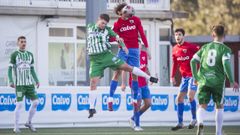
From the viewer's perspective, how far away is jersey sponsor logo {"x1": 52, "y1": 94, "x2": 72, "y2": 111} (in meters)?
24.4

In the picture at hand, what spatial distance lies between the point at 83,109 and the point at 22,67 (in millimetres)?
2298

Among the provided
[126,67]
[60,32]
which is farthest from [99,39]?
[60,32]

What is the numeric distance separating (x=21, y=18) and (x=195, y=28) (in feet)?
105

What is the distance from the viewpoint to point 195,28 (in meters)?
68.3

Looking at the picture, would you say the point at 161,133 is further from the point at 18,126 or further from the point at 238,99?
the point at 238,99

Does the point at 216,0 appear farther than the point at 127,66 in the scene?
Yes

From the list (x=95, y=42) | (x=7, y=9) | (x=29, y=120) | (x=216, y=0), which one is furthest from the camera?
(x=216, y=0)

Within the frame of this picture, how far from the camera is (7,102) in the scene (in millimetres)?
23891

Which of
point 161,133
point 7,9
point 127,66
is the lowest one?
point 161,133

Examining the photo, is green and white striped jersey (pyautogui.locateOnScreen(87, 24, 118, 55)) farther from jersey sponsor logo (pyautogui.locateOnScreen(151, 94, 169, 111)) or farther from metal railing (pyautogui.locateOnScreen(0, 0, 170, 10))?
metal railing (pyautogui.locateOnScreen(0, 0, 170, 10))

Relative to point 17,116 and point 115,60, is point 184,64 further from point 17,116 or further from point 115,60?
point 17,116

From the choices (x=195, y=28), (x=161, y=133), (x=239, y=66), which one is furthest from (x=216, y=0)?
(x=161, y=133)

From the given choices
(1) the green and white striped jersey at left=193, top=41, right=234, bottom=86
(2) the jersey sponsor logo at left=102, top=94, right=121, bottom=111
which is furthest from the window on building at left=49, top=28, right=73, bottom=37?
(1) the green and white striped jersey at left=193, top=41, right=234, bottom=86

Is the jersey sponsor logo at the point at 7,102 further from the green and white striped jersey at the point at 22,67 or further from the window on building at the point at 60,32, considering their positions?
the window on building at the point at 60,32
